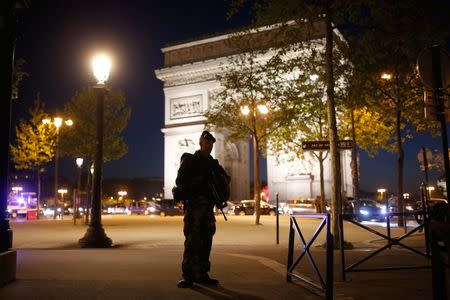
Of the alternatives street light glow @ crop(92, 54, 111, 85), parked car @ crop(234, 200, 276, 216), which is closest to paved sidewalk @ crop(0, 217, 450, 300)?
street light glow @ crop(92, 54, 111, 85)

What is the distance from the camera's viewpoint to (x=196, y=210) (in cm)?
572

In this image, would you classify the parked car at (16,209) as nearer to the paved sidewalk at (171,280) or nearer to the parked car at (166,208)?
the parked car at (166,208)

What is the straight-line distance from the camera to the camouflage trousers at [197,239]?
18.6ft

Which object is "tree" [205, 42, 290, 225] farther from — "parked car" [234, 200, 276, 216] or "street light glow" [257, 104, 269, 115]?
"parked car" [234, 200, 276, 216]

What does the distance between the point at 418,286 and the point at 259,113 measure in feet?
64.9

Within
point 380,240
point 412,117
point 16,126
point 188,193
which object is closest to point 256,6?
point 380,240

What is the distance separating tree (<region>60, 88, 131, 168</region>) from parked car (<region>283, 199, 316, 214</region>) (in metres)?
12.7

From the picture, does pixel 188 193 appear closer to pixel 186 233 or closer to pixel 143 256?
pixel 186 233

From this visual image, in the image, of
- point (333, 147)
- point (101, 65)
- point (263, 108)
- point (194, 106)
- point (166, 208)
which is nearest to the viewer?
point (333, 147)

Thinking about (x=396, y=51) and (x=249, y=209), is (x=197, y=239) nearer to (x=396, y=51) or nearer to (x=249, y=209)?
(x=396, y=51)

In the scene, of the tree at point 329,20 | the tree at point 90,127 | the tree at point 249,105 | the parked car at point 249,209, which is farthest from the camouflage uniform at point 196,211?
the parked car at point 249,209

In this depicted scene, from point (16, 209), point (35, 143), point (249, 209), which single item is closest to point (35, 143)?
point (35, 143)

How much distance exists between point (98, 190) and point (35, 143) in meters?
28.1

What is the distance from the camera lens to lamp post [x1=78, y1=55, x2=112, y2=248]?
11.9 metres
